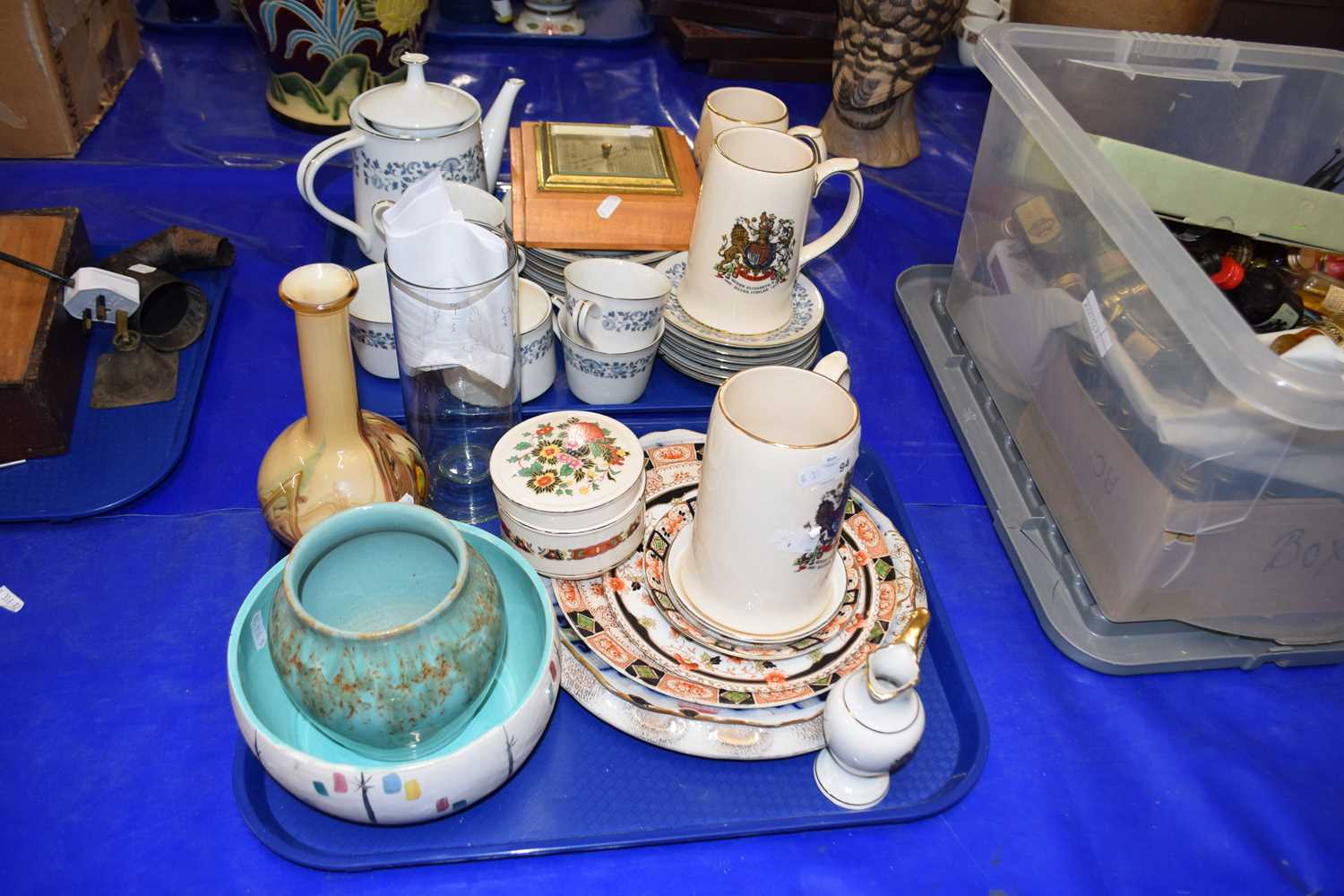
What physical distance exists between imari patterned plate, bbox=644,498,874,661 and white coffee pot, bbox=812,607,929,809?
0.20 ft

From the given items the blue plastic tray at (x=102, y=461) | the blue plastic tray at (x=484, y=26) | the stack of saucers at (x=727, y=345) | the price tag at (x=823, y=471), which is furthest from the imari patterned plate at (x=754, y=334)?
the blue plastic tray at (x=484, y=26)

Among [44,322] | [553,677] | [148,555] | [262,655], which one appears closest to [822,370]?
[553,677]

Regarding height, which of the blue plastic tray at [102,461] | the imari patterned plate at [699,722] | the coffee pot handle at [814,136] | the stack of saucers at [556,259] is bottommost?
the blue plastic tray at [102,461]

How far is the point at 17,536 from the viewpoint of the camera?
79cm

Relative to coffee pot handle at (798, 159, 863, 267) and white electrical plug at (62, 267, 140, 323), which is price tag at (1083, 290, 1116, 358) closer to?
coffee pot handle at (798, 159, 863, 267)

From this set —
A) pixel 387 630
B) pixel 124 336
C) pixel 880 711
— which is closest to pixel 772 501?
pixel 880 711

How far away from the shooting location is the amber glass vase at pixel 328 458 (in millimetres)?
683

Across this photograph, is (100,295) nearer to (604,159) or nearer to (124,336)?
(124,336)

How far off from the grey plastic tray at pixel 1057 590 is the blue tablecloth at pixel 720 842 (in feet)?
0.05

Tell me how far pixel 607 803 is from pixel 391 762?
15cm

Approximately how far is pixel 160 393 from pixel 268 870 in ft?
1.56

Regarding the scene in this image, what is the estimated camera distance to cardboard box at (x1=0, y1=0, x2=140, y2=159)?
1.11m

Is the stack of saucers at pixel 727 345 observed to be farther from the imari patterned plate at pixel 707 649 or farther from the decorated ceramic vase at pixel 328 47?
the decorated ceramic vase at pixel 328 47

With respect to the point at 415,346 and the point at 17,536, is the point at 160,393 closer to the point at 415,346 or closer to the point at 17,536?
the point at 17,536
